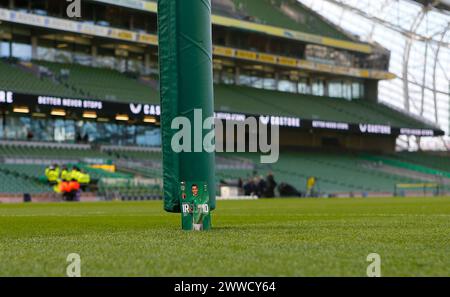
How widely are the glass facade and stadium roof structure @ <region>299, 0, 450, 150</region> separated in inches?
823

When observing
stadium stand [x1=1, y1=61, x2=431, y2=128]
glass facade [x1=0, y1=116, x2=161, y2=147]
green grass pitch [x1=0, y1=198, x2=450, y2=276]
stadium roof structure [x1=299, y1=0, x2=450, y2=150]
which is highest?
stadium roof structure [x1=299, y1=0, x2=450, y2=150]

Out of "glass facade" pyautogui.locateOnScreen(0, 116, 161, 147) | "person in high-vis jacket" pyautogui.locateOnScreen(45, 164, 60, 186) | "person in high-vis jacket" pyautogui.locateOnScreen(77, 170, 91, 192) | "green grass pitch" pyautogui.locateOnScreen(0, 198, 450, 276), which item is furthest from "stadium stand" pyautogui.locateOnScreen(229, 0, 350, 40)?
"green grass pitch" pyautogui.locateOnScreen(0, 198, 450, 276)

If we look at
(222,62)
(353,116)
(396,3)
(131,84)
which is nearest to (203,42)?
Result: (131,84)

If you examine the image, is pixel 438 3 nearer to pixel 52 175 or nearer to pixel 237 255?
pixel 52 175

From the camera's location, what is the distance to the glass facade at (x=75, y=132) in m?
37.2

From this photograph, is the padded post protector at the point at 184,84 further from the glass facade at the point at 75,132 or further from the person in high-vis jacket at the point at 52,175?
the glass facade at the point at 75,132

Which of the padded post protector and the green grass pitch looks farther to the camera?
the padded post protector

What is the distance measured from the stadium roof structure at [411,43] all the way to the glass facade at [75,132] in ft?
68.6

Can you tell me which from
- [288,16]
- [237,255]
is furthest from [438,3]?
[237,255]

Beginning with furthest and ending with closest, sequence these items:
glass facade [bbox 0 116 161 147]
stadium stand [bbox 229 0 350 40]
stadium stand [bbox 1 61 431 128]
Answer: stadium stand [bbox 229 0 350 40] → stadium stand [bbox 1 61 431 128] → glass facade [bbox 0 116 161 147]

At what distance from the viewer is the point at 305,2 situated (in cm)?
5784

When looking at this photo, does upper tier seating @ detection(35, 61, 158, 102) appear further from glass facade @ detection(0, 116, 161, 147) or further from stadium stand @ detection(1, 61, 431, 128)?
glass facade @ detection(0, 116, 161, 147)

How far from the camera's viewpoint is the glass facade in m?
37.2
